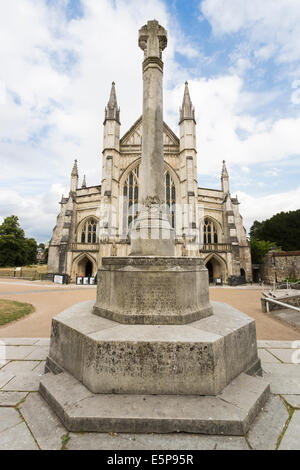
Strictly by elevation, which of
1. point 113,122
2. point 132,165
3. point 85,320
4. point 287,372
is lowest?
point 287,372

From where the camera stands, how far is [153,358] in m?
2.14

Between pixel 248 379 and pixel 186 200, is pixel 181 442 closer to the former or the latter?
pixel 248 379

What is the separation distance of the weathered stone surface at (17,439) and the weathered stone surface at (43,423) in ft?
0.13

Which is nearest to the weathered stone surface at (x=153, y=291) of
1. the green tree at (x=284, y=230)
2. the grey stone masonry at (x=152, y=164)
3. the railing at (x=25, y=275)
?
the grey stone masonry at (x=152, y=164)

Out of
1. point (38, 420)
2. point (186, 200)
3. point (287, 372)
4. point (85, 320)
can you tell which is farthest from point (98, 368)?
point (186, 200)

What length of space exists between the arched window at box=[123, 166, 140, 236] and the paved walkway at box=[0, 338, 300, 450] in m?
20.2

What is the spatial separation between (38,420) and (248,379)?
2.16 m

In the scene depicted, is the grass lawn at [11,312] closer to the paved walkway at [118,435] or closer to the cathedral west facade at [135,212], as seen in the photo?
the paved walkway at [118,435]

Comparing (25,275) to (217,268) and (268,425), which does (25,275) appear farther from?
(268,425)

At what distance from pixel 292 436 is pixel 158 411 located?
1.08m

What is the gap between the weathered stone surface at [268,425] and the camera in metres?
1.65

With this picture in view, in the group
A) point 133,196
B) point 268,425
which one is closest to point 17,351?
point 268,425
